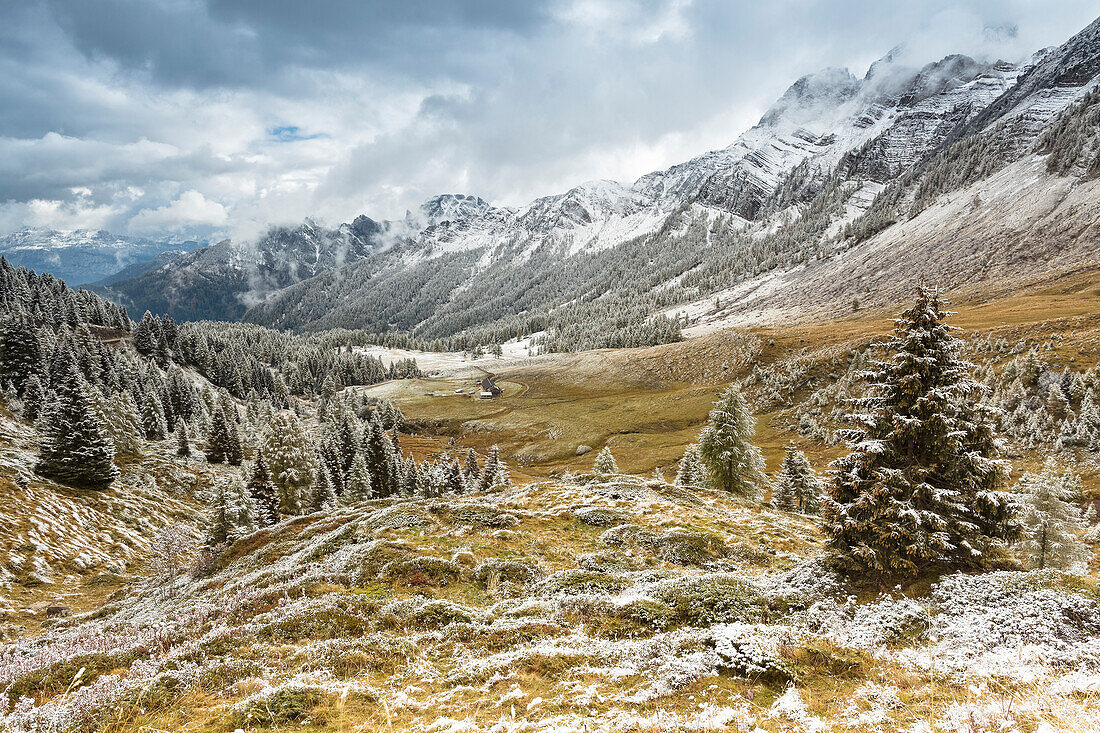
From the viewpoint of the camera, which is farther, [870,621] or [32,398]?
[32,398]

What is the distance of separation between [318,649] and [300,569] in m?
11.2

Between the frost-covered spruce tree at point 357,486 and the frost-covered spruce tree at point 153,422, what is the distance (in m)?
46.0

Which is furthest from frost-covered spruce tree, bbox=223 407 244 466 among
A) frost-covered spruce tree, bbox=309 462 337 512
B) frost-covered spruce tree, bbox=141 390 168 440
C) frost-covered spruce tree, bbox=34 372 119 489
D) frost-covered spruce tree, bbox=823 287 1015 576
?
frost-covered spruce tree, bbox=823 287 1015 576

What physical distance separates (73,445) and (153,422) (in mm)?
40234

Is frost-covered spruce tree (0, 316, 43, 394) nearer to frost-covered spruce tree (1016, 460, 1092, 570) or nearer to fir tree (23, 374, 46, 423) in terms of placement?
fir tree (23, 374, 46, 423)

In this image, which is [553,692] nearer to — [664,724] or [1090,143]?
[664,724]

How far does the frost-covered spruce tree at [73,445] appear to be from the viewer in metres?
40.9

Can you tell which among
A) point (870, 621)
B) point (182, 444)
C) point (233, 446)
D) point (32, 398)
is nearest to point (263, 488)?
point (233, 446)

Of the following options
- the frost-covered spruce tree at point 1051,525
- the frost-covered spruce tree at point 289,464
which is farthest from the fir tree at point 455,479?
the frost-covered spruce tree at point 1051,525

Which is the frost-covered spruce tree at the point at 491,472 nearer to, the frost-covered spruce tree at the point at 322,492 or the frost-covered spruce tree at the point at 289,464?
the frost-covered spruce tree at the point at 322,492

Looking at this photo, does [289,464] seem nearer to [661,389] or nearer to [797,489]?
[797,489]

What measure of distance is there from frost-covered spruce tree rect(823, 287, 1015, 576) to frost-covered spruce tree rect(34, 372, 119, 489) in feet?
198

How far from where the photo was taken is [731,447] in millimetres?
47875

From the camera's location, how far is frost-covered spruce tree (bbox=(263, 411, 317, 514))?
4838 centimetres
